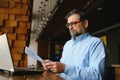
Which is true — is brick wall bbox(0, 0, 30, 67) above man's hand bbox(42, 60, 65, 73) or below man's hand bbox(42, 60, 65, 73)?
above

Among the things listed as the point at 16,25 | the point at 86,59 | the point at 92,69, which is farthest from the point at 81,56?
the point at 16,25

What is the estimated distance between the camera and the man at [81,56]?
1.51 metres

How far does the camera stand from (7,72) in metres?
1.84

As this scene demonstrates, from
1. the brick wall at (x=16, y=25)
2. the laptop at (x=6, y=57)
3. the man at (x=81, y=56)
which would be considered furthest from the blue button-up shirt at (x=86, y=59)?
the brick wall at (x=16, y=25)

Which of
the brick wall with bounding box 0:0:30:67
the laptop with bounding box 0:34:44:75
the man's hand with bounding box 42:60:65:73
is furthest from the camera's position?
the brick wall with bounding box 0:0:30:67

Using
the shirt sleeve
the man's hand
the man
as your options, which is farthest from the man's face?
the man's hand

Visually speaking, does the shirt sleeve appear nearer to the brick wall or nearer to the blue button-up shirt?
the blue button-up shirt

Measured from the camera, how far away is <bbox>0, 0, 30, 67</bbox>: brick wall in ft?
9.40

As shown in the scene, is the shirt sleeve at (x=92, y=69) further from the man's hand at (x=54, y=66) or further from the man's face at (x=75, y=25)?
the man's face at (x=75, y=25)

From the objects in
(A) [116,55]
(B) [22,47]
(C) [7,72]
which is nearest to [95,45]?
(C) [7,72]

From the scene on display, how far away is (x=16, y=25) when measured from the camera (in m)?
2.91

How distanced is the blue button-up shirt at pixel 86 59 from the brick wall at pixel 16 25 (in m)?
1.20

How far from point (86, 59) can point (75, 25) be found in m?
0.31

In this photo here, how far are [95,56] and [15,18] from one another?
1656mm
